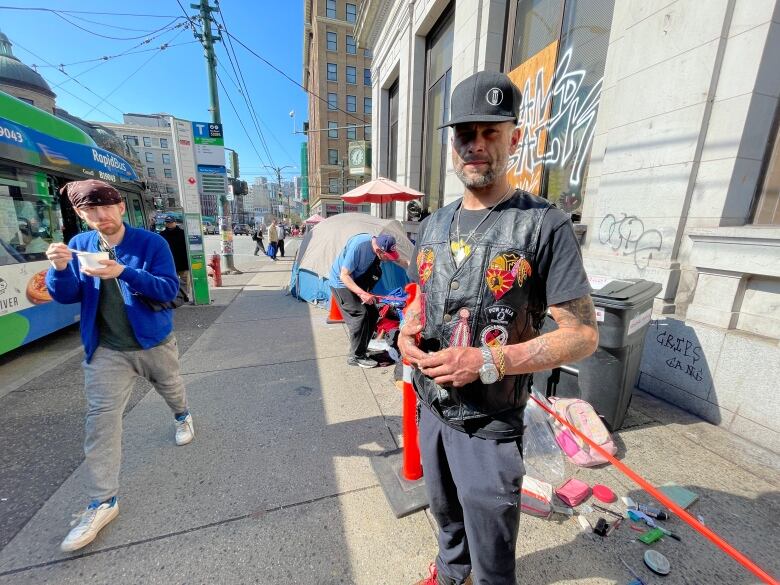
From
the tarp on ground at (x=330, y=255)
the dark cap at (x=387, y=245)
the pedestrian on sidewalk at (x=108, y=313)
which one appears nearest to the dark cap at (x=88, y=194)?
the pedestrian on sidewalk at (x=108, y=313)

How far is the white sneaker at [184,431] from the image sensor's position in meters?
2.75

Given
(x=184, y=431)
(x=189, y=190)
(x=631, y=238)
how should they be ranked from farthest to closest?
(x=189, y=190) → (x=631, y=238) → (x=184, y=431)

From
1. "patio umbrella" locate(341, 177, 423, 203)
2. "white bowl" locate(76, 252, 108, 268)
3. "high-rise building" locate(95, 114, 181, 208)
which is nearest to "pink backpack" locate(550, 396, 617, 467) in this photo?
"white bowl" locate(76, 252, 108, 268)

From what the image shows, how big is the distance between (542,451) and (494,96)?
2.40m

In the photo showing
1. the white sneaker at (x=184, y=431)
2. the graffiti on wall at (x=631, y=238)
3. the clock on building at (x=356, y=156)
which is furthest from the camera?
the clock on building at (x=356, y=156)

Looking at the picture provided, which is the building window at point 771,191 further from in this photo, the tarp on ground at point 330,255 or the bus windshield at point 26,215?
the bus windshield at point 26,215

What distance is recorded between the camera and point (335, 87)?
38625mm

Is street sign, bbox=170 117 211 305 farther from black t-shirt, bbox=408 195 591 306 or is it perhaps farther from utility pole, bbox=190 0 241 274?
black t-shirt, bbox=408 195 591 306

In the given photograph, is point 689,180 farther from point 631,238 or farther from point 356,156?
point 356,156

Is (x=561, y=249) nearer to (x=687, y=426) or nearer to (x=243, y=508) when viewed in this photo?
(x=243, y=508)

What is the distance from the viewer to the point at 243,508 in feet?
Answer: 7.02

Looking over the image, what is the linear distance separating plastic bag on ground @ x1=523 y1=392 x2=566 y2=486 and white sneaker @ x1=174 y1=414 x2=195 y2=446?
8.90 ft

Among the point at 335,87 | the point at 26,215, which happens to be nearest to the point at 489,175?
the point at 26,215

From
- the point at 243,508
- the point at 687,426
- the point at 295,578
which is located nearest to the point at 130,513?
the point at 243,508
